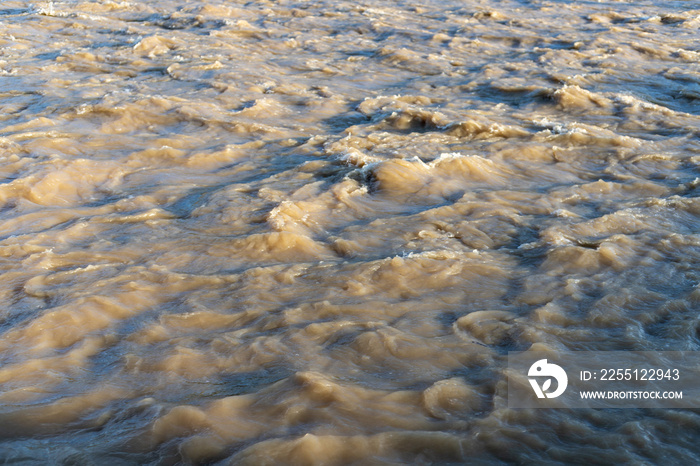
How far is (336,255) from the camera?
5074mm

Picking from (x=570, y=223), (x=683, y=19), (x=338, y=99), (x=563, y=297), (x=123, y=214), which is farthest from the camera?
(x=683, y=19)

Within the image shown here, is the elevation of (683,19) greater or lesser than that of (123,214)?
greater

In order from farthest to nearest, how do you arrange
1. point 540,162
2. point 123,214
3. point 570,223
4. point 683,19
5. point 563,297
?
point 683,19 → point 540,162 → point 123,214 → point 570,223 → point 563,297

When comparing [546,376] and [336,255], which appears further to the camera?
[336,255]

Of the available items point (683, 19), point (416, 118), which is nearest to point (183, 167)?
point (416, 118)

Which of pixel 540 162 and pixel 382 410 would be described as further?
pixel 540 162

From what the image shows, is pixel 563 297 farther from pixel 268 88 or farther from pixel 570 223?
pixel 268 88

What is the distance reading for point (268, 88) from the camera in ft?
32.9

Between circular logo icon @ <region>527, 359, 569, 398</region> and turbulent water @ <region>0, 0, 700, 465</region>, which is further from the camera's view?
circular logo icon @ <region>527, 359, 569, 398</region>

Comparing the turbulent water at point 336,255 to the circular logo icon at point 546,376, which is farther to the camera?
the circular logo icon at point 546,376

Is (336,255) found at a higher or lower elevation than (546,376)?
lower

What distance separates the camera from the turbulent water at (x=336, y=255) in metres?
3.24

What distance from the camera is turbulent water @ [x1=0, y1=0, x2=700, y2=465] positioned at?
10.6 ft

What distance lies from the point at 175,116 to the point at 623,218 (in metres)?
5.81
